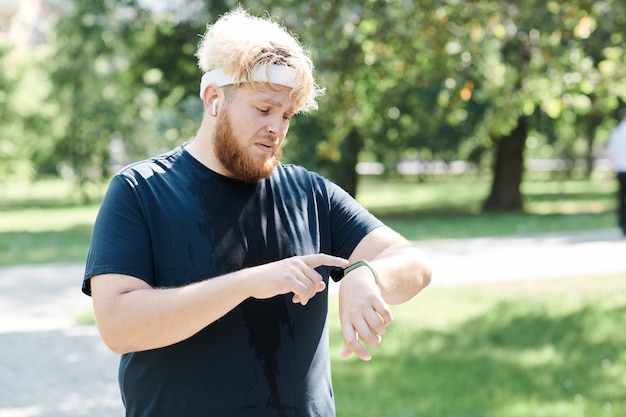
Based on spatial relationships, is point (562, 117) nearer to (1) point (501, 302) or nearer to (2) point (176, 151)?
(1) point (501, 302)

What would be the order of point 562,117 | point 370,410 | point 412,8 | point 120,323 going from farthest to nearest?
point 562,117 < point 412,8 < point 370,410 < point 120,323

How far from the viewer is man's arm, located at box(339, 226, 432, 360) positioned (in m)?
1.90

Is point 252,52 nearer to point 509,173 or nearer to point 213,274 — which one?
point 213,274

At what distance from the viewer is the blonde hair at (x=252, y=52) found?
2141 mm

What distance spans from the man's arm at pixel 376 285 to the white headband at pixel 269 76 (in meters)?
0.47

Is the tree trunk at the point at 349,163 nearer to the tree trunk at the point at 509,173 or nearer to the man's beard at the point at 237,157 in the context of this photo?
the tree trunk at the point at 509,173

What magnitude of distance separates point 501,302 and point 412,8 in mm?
3369

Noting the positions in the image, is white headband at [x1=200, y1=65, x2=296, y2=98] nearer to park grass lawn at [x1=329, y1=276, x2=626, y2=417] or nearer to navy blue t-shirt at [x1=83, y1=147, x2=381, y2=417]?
navy blue t-shirt at [x1=83, y1=147, x2=381, y2=417]

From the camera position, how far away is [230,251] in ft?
7.32

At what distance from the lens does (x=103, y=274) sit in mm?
2039

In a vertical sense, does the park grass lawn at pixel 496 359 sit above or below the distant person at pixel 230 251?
below

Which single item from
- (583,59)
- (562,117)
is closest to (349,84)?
(583,59)

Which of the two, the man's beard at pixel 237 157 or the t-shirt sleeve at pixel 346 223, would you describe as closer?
the man's beard at pixel 237 157

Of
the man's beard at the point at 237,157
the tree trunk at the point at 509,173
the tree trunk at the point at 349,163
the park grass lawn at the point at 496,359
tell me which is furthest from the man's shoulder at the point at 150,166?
the tree trunk at the point at 509,173
